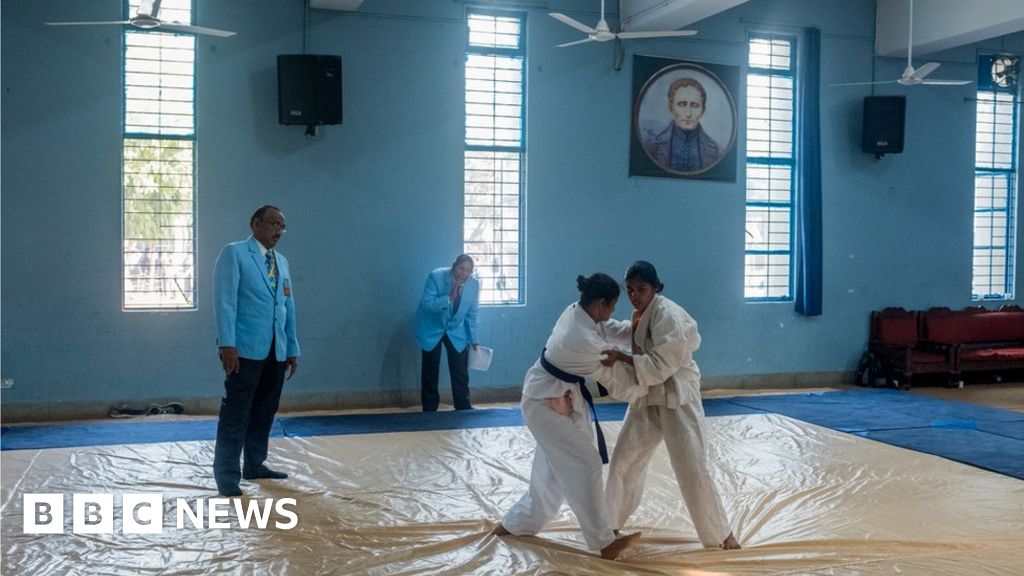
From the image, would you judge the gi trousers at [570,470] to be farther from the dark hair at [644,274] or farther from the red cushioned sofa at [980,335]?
the red cushioned sofa at [980,335]

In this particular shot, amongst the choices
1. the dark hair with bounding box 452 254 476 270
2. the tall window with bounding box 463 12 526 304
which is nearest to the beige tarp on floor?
the dark hair with bounding box 452 254 476 270

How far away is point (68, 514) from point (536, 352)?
4760mm

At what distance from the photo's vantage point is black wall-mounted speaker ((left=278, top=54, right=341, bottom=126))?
7.48m

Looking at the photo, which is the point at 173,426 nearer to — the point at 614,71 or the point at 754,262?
the point at 614,71

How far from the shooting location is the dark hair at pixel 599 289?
152 inches

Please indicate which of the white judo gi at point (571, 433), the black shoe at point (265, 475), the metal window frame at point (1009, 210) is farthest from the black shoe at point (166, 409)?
the metal window frame at point (1009, 210)

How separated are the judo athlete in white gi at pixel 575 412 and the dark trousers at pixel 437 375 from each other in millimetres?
3752

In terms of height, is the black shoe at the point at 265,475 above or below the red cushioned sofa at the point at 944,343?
below

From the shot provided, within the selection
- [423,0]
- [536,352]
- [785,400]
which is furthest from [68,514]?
[785,400]

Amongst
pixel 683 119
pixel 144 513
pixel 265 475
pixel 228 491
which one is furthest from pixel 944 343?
pixel 144 513

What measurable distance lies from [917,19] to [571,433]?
24.3 feet

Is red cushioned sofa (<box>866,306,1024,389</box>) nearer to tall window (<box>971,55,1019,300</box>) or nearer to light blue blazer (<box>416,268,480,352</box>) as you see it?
tall window (<box>971,55,1019,300</box>)

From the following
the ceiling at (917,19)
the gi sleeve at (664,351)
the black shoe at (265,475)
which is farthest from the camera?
the ceiling at (917,19)

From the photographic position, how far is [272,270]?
16.4 feet
